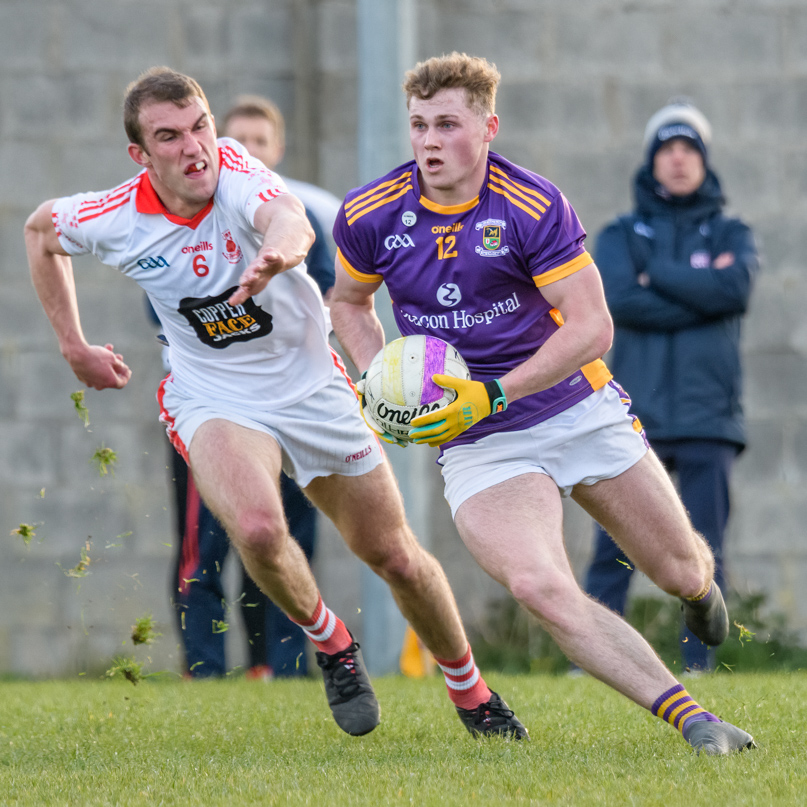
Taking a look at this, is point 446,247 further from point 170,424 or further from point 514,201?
point 170,424

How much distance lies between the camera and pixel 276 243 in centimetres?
449

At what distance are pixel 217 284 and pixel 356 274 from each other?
62cm

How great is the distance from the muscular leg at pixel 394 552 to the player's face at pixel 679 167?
2849 mm

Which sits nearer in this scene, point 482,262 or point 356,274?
point 482,262

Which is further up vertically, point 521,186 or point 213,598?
point 521,186

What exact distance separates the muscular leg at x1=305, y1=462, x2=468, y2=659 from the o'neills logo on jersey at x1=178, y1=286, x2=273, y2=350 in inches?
25.6

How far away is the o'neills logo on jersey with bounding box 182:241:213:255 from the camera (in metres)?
5.01

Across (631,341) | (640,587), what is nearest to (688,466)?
(631,341)

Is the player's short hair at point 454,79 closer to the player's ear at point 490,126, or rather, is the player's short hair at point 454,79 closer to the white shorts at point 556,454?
the player's ear at point 490,126

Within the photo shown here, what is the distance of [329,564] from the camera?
8.77m

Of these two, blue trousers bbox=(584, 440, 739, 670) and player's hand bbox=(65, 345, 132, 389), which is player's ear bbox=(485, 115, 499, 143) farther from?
blue trousers bbox=(584, 440, 739, 670)

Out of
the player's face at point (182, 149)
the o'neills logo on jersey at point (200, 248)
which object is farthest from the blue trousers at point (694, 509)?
the player's face at point (182, 149)

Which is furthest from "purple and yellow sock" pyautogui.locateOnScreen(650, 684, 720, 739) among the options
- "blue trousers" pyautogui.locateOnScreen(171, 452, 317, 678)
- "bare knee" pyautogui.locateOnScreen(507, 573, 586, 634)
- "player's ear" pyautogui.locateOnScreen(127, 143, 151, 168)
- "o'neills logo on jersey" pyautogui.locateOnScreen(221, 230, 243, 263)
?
"blue trousers" pyautogui.locateOnScreen(171, 452, 317, 678)

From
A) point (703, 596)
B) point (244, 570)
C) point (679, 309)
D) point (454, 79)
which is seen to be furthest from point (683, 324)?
point (454, 79)
